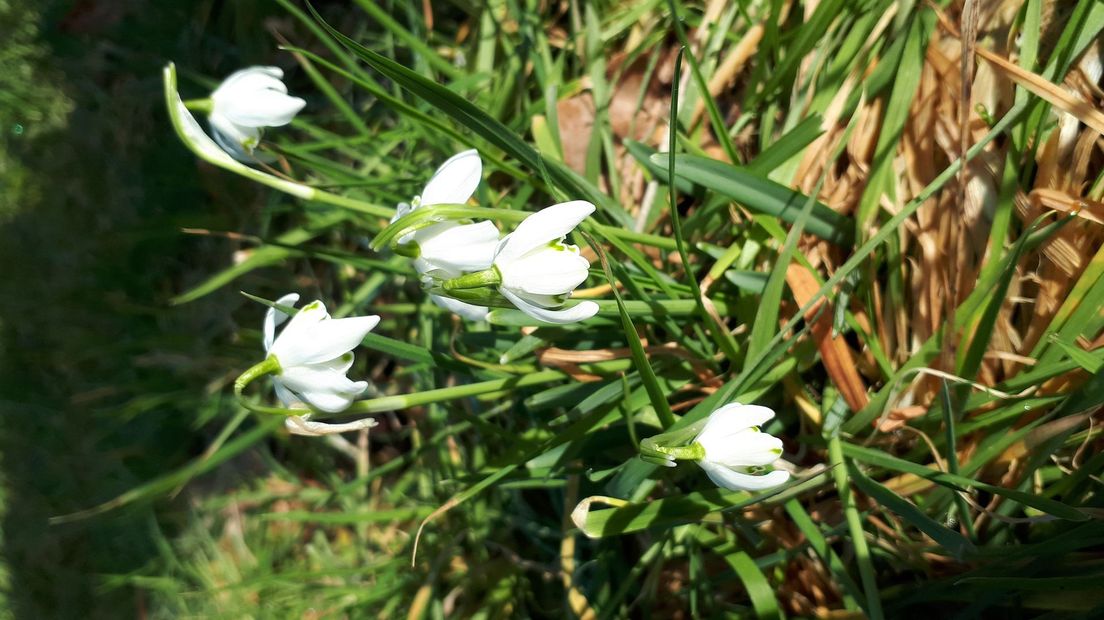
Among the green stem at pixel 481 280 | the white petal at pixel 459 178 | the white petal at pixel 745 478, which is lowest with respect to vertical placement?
the white petal at pixel 745 478

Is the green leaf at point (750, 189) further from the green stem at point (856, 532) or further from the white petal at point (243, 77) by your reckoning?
the white petal at point (243, 77)

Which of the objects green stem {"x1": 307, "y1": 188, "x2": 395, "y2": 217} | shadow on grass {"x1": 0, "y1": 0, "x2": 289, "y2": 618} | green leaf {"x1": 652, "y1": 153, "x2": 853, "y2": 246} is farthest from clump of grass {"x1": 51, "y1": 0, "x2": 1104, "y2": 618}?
shadow on grass {"x1": 0, "y1": 0, "x2": 289, "y2": 618}

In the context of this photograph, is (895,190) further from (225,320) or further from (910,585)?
(225,320)

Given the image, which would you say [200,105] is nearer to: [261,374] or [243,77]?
[243,77]

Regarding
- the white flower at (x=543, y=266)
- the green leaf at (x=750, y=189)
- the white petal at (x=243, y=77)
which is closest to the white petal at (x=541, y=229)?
the white flower at (x=543, y=266)

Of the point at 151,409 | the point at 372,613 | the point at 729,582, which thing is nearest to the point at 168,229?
the point at 151,409

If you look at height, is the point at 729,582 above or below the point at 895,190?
below
